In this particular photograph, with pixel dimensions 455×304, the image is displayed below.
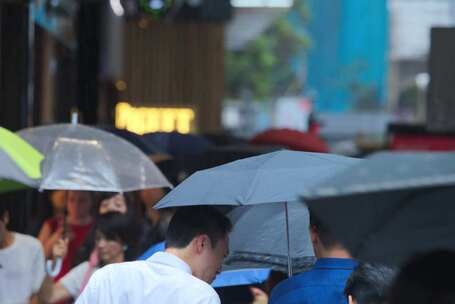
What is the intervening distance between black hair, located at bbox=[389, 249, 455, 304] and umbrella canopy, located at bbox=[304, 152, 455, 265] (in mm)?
186

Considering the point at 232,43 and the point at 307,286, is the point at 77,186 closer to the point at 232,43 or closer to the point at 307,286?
the point at 307,286

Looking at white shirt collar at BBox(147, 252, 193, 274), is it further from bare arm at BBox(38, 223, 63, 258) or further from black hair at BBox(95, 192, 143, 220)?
bare arm at BBox(38, 223, 63, 258)

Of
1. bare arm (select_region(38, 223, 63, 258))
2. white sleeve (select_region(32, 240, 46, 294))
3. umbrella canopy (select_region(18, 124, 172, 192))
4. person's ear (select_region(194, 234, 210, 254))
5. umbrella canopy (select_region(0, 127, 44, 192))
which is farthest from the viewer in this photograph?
bare arm (select_region(38, 223, 63, 258))

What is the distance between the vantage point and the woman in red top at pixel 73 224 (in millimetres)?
9000

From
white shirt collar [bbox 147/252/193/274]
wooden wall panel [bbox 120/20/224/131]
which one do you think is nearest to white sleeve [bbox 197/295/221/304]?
white shirt collar [bbox 147/252/193/274]

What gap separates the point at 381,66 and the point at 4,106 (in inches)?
1604

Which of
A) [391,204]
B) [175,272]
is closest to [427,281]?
[391,204]

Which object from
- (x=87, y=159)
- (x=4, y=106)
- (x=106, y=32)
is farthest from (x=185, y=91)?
(x=87, y=159)

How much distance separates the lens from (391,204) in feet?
11.4

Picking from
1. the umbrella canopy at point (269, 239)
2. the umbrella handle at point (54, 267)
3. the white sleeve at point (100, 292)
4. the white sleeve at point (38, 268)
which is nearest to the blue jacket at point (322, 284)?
the white sleeve at point (100, 292)

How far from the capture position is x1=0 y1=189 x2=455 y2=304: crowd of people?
4.80 meters

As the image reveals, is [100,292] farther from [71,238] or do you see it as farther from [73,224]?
[73,224]

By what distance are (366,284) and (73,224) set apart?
4.54 meters

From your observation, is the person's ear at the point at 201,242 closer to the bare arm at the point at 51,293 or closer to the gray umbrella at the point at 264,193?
the gray umbrella at the point at 264,193
